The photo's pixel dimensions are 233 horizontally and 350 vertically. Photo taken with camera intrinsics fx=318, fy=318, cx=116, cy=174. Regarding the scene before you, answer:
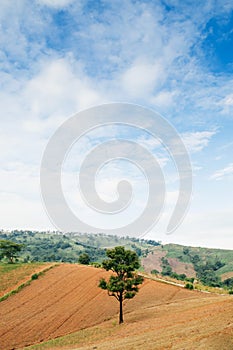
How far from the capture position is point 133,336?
2794 cm

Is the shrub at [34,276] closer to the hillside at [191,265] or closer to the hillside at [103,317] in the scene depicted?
the hillside at [103,317]

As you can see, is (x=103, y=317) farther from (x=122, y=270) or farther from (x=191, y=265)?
(x=191, y=265)

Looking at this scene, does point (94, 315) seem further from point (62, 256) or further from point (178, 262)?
point (178, 262)

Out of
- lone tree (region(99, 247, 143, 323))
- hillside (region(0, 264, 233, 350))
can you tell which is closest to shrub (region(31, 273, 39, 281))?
hillside (region(0, 264, 233, 350))

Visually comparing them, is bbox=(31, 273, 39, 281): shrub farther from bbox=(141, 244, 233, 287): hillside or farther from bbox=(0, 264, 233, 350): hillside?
bbox=(141, 244, 233, 287): hillside

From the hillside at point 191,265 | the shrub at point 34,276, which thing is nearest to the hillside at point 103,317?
the shrub at point 34,276

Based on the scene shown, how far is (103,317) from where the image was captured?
44531 mm

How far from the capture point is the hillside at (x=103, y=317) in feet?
79.9

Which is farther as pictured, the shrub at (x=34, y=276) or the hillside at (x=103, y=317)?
the shrub at (x=34, y=276)

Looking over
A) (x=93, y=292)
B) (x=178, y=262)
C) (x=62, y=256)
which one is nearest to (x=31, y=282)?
(x=93, y=292)

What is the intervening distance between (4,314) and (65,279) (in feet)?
63.0

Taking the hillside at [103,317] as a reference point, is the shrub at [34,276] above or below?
above

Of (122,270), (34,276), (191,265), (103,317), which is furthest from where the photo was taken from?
(191,265)

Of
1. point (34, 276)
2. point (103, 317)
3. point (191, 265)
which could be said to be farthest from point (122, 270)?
point (191, 265)
